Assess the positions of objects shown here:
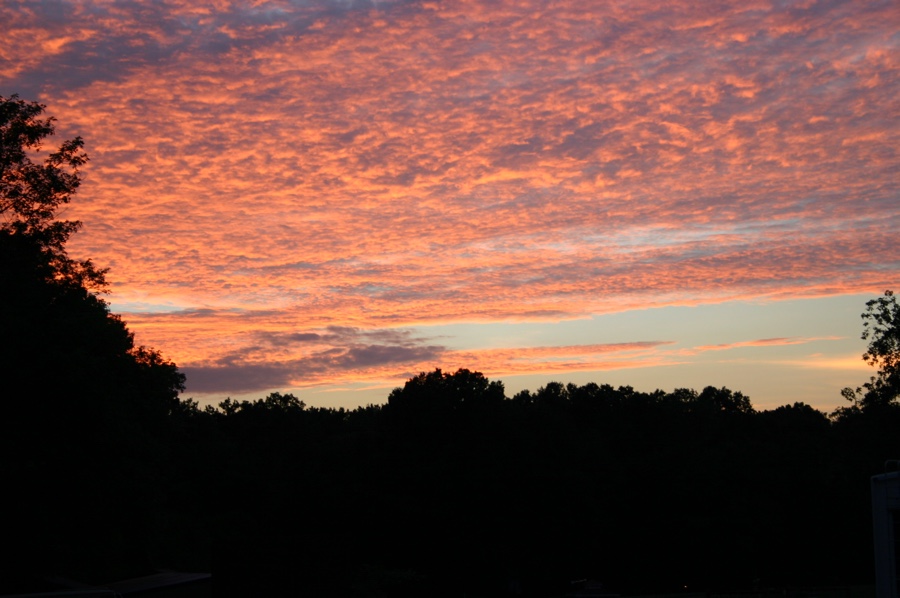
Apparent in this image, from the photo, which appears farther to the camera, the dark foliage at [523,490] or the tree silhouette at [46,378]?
the dark foliage at [523,490]

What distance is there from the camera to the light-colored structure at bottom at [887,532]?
64.6ft

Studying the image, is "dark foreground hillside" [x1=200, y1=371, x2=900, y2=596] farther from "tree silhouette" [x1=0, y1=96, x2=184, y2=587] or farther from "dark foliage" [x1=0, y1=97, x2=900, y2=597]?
"tree silhouette" [x1=0, y1=96, x2=184, y2=587]

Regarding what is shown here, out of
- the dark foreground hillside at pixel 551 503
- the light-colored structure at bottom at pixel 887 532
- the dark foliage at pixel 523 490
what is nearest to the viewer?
the light-colored structure at bottom at pixel 887 532

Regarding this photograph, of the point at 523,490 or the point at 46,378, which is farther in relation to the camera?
the point at 523,490

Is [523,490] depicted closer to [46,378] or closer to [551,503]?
[551,503]

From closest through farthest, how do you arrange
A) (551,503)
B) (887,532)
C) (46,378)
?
(887,532) < (46,378) < (551,503)

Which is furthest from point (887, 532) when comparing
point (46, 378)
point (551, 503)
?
point (551, 503)

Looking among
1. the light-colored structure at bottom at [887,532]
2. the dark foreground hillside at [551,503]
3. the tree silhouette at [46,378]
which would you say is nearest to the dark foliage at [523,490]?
the dark foreground hillside at [551,503]

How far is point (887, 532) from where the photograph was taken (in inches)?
787

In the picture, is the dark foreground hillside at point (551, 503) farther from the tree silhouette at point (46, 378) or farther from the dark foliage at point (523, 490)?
the tree silhouette at point (46, 378)

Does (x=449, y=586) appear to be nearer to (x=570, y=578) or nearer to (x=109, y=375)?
(x=570, y=578)

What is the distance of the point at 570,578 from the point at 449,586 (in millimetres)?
10300

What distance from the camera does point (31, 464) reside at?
98.3 feet

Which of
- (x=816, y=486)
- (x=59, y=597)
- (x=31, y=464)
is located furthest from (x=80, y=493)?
(x=816, y=486)
